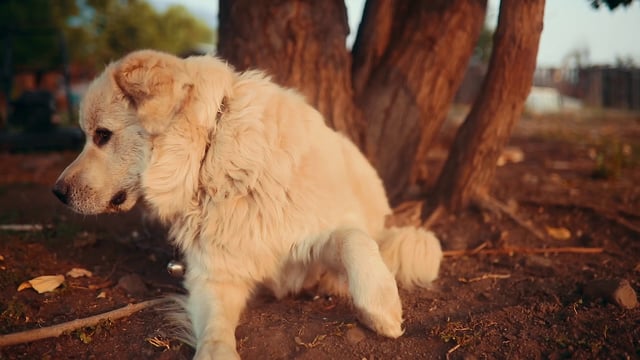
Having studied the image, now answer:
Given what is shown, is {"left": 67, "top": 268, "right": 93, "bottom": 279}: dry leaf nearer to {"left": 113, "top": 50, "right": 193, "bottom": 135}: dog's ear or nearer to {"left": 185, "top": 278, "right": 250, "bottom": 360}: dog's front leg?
{"left": 185, "top": 278, "right": 250, "bottom": 360}: dog's front leg

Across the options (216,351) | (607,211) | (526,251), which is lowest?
(216,351)

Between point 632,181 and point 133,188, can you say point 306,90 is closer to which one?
point 133,188

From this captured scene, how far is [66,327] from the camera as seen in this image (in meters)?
2.62

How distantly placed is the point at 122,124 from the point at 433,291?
1952 millimetres

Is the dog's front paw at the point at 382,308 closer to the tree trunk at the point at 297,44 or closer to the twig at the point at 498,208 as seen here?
the tree trunk at the point at 297,44

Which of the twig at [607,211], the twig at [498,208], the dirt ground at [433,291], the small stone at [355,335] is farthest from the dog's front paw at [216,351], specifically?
the twig at [607,211]

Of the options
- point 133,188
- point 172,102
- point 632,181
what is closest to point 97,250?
point 133,188

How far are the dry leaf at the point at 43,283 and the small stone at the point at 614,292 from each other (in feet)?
9.62

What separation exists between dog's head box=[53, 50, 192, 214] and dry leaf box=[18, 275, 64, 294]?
541 millimetres

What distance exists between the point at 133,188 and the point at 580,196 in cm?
411

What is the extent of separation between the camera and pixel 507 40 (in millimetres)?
3869

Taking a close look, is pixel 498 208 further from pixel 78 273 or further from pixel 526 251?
pixel 78 273

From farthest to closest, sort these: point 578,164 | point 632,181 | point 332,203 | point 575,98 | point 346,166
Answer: point 575,98, point 578,164, point 632,181, point 346,166, point 332,203

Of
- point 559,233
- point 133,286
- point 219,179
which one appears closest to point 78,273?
point 133,286
